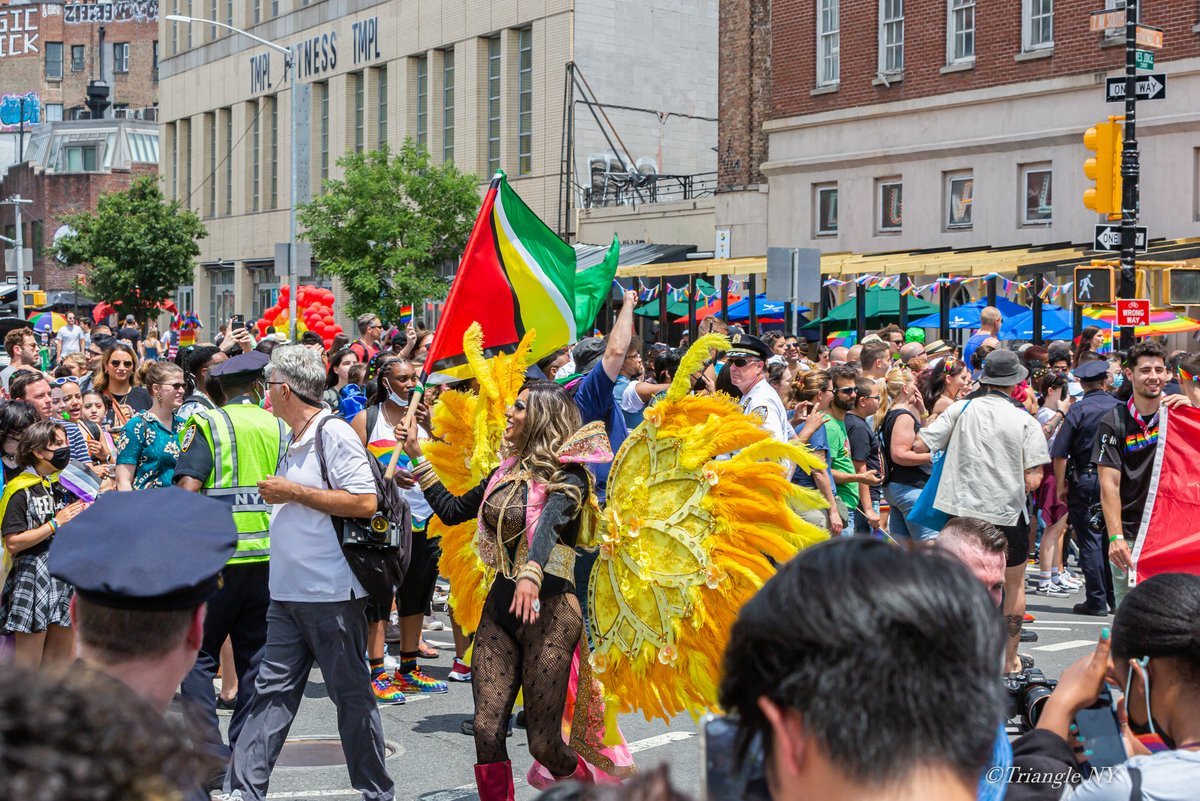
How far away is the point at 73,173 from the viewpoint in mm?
73750

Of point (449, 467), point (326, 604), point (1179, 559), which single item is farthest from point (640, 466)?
point (1179, 559)

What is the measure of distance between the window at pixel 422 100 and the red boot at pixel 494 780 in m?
39.1

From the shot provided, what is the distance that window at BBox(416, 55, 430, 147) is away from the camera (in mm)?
44094

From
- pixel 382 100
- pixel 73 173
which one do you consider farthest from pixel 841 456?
pixel 73 173

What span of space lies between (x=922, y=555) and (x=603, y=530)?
4516mm

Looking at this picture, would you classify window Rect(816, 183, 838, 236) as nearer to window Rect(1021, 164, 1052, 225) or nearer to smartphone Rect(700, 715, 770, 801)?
window Rect(1021, 164, 1052, 225)

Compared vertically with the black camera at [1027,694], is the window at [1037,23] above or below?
above

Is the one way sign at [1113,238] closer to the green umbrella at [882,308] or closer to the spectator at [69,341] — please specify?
the green umbrella at [882,308]

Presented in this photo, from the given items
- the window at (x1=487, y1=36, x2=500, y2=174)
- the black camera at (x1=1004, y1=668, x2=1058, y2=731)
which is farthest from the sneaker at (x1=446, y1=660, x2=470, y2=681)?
the window at (x1=487, y1=36, x2=500, y2=174)

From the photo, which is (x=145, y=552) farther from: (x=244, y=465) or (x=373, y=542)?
(x=244, y=465)

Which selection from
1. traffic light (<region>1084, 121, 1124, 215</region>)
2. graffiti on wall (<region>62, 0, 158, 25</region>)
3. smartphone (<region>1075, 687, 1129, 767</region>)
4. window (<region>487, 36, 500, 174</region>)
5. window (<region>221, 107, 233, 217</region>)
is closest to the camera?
smartphone (<region>1075, 687, 1129, 767</region>)

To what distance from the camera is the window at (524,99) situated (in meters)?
40.3

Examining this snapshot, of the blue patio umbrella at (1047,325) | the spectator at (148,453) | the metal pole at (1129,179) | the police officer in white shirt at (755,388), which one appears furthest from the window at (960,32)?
the spectator at (148,453)

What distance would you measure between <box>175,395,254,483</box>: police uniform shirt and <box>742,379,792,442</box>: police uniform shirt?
145 inches
